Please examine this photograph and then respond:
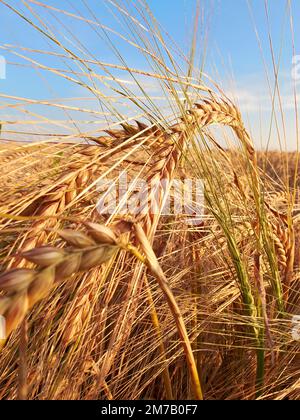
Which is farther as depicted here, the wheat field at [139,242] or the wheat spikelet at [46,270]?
the wheat field at [139,242]

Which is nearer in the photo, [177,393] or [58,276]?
[58,276]

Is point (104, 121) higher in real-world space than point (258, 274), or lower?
higher

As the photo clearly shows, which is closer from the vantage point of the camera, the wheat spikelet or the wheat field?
the wheat spikelet

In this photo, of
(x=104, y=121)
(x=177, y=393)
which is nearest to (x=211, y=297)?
(x=177, y=393)

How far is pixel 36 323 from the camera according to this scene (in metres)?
0.88

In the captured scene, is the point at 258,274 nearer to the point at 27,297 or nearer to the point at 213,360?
the point at 213,360

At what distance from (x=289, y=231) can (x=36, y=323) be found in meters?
0.56
